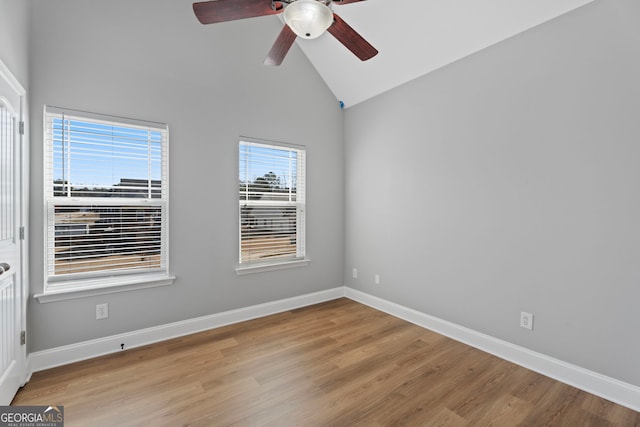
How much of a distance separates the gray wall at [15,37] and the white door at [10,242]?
13 cm

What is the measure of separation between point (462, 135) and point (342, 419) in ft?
8.33

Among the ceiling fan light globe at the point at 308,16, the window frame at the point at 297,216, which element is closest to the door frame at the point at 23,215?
the window frame at the point at 297,216

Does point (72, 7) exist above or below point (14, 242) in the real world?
above

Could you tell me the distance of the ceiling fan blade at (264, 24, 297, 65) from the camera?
6.71ft

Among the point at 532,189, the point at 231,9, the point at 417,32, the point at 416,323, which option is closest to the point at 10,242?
the point at 231,9

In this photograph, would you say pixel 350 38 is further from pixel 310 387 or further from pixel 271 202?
pixel 310 387

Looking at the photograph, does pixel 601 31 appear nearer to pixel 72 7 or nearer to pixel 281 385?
pixel 281 385

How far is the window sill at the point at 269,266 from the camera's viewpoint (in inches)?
130

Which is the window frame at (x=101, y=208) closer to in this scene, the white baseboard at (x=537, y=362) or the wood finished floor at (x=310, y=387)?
the wood finished floor at (x=310, y=387)

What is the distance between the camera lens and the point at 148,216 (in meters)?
2.82

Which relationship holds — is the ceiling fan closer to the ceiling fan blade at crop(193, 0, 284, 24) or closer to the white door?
the ceiling fan blade at crop(193, 0, 284, 24)

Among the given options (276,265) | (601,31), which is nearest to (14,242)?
(276,265)

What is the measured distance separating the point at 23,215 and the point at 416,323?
351 centimetres

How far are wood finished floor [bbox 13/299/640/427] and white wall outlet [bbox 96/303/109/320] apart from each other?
334 millimetres
